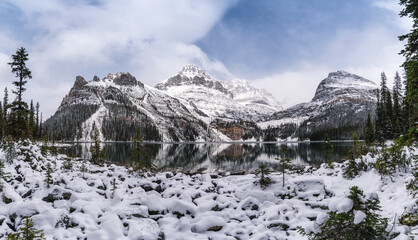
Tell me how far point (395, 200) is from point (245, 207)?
699 cm

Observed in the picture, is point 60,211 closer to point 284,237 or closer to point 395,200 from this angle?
point 284,237

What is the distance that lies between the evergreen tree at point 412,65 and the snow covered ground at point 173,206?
3053 mm

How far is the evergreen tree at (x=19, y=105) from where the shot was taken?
21.9 meters

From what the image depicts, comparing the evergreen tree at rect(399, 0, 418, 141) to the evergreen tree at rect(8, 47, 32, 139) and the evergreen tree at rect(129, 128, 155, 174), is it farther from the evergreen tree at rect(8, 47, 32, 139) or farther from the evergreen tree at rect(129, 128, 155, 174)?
the evergreen tree at rect(8, 47, 32, 139)

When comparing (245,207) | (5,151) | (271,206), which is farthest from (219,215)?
(5,151)

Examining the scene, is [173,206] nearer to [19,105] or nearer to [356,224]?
[356,224]

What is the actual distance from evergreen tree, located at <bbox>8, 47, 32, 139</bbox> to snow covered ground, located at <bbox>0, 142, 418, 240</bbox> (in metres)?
7.51

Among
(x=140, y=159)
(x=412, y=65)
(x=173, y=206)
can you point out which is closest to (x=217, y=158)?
(x=140, y=159)

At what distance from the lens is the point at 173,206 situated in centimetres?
1257

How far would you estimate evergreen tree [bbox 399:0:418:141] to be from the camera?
7.43 metres

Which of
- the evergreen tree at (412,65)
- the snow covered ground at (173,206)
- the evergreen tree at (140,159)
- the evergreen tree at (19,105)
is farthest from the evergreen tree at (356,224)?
the evergreen tree at (19,105)

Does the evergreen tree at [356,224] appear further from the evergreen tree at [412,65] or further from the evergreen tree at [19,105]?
the evergreen tree at [19,105]

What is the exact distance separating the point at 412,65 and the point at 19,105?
109ft

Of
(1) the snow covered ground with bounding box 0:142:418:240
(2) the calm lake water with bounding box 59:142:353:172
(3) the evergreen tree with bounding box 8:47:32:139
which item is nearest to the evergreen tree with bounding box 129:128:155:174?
(2) the calm lake water with bounding box 59:142:353:172
